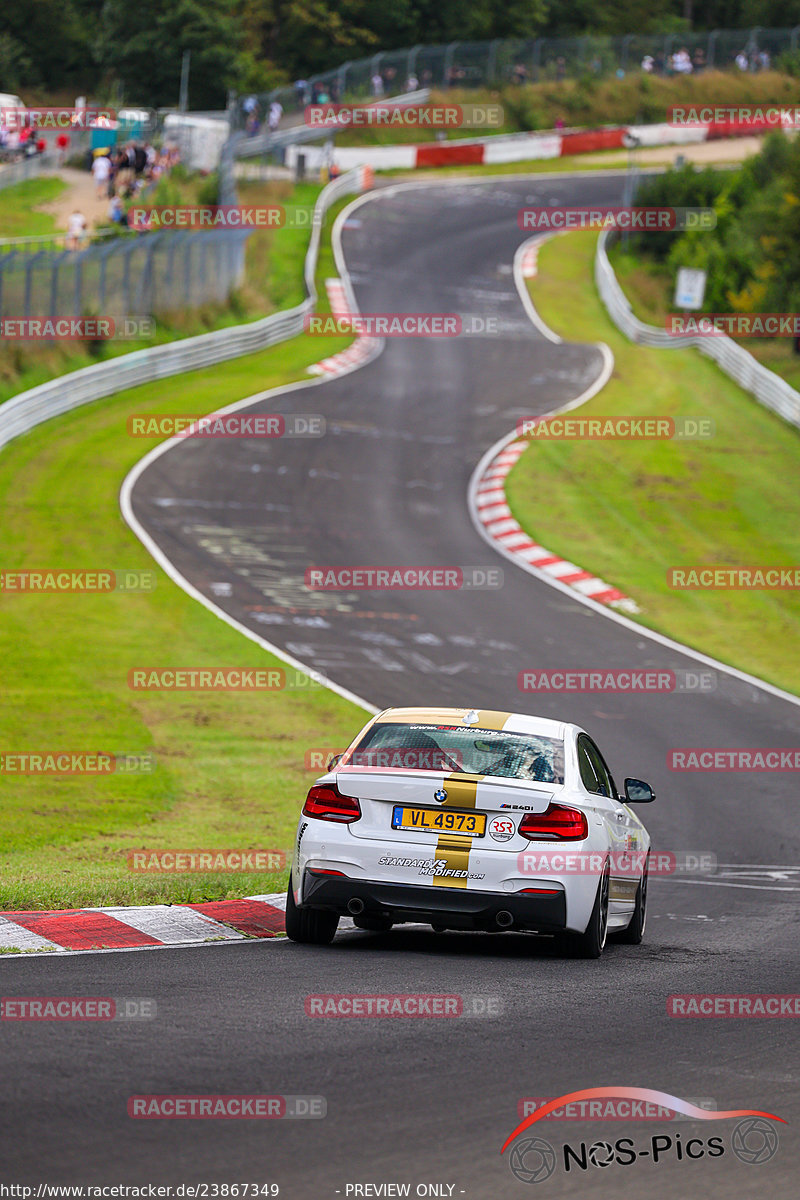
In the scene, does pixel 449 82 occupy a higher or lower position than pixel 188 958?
higher

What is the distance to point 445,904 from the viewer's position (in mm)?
8352

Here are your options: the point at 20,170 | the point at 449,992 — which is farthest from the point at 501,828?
the point at 20,170

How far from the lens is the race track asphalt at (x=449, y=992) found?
5.05m

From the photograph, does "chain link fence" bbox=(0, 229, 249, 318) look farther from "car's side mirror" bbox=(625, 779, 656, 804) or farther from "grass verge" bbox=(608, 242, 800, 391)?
"car's side mirror" bbox=(625, 779, 656, 804)

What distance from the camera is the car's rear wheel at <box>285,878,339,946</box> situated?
8.77m

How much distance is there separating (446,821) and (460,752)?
22.4 inches

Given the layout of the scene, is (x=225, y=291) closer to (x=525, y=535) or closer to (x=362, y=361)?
(x=362, y=361)

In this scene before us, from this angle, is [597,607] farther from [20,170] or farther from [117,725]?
[20,170]

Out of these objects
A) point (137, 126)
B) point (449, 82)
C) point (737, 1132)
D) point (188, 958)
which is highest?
point (449, 82)

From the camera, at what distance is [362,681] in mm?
19984

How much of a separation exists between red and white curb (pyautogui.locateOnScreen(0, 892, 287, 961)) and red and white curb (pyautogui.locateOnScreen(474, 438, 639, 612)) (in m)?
16.0

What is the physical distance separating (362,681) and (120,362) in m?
19.1

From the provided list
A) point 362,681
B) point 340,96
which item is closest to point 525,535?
point 362,681

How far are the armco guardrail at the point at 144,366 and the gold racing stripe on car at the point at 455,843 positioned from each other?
76.1 feet
